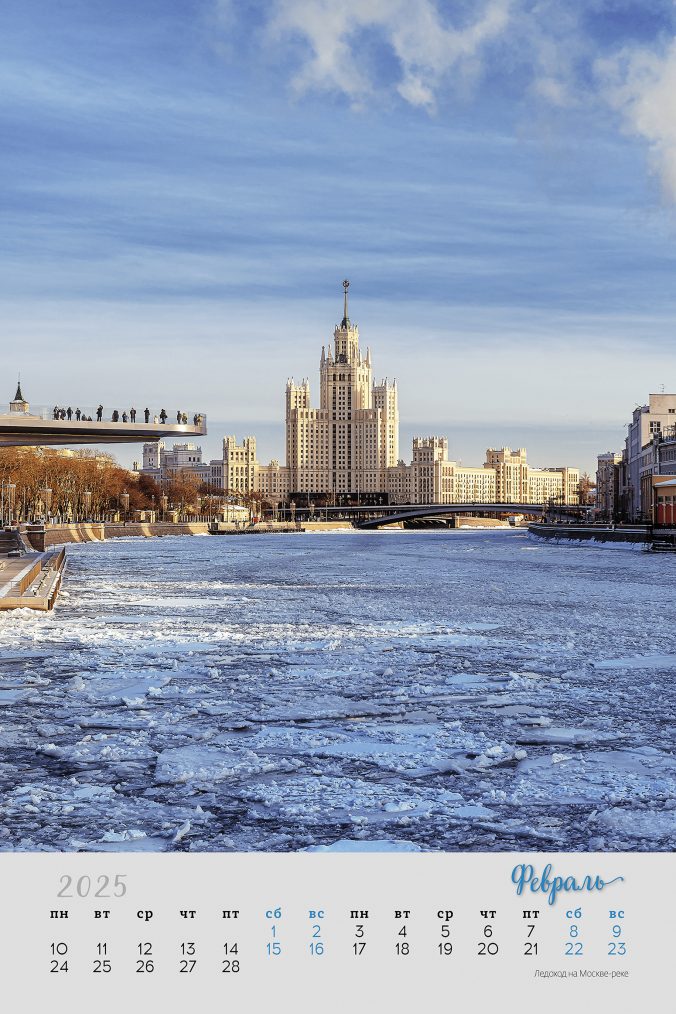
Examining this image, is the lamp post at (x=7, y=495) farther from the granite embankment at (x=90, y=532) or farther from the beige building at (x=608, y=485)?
the beige building at (x=608, y=485)

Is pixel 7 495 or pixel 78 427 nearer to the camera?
pixel 78 427

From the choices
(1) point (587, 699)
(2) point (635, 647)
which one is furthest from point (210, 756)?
(2) point (635, 647)

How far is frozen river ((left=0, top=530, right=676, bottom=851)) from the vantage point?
23.1 ft

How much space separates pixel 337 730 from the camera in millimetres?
10461

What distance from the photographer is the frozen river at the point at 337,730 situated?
7047mm

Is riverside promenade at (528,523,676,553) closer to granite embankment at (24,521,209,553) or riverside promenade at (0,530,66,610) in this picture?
granite embankment at (24,521,209,553)

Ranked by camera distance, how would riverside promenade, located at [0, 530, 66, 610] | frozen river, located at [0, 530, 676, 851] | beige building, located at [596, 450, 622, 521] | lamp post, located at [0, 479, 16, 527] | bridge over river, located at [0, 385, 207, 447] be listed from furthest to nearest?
Result: beige building, located at [596, 450, 622, 521] → lamp post, located at [0, 479, 16, 527] → bridge over river, located at [0, 385, 207, 447] → riverside promenade, located at [0, 530, 66, 610] → frozen river, located at [0, 530, 676, 851]
